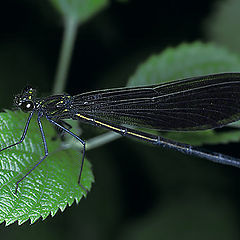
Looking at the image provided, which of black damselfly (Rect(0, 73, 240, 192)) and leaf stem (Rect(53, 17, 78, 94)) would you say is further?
leaf stem (Rect(53, 17, 78, 94))

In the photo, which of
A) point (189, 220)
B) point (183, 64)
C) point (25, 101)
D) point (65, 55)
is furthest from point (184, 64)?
point (189, 220)

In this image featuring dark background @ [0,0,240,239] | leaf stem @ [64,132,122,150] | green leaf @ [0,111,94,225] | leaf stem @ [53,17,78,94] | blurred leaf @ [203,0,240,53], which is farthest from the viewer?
blurred leaf @ [203,0,240,53]

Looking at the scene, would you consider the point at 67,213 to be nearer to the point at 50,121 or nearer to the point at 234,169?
the point at 50,121

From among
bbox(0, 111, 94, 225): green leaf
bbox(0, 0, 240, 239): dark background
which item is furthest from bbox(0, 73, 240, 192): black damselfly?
bbox(0, 0, 240, 239): dark background

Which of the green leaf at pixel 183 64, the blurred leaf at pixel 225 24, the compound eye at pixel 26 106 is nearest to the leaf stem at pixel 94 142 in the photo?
the compound eye at pixel 26 106

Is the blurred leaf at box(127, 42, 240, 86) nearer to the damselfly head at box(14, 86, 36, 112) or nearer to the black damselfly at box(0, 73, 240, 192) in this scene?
the black damselfly at box(0, 73, 240, 192)

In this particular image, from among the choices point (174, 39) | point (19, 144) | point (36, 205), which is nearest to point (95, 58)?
point (174, 39)

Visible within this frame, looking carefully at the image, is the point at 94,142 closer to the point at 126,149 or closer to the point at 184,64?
the point at 126,149

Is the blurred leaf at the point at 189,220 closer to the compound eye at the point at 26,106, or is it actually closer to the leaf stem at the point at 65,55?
the leaf stem at the point at 65,55
